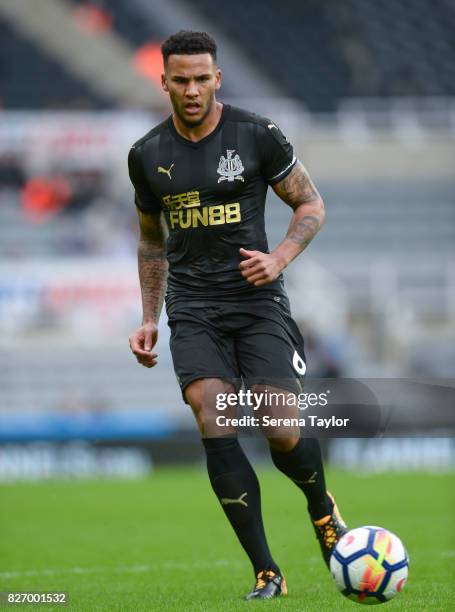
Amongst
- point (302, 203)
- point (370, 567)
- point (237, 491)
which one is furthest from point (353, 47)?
point (370, 567)

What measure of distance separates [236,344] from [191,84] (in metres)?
1.13

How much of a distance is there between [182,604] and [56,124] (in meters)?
18.8

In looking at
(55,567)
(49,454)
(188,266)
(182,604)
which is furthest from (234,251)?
(49,454)

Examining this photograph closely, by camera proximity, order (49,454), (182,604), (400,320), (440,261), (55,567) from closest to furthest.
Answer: (182,604) < (55,567) < (49,454) < (400,320) < (440,261)

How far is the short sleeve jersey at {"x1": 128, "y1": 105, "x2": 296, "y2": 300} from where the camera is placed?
5.43 meters

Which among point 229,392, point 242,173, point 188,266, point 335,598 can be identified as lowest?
point 335,598

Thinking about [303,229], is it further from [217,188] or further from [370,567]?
[370,567]

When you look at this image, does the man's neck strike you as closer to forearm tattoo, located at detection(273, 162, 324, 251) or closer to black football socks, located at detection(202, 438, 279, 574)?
forearm tattoo, located at detection(273, 162, 324, 251)

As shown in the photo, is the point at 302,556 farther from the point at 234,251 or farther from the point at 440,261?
the point at 440,261

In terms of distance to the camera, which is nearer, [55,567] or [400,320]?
[55,567]

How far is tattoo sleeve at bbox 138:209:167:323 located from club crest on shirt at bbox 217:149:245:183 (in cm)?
55

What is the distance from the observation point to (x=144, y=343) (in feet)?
18.6

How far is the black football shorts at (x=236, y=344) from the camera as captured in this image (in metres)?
5.39

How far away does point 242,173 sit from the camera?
17.8 feet
